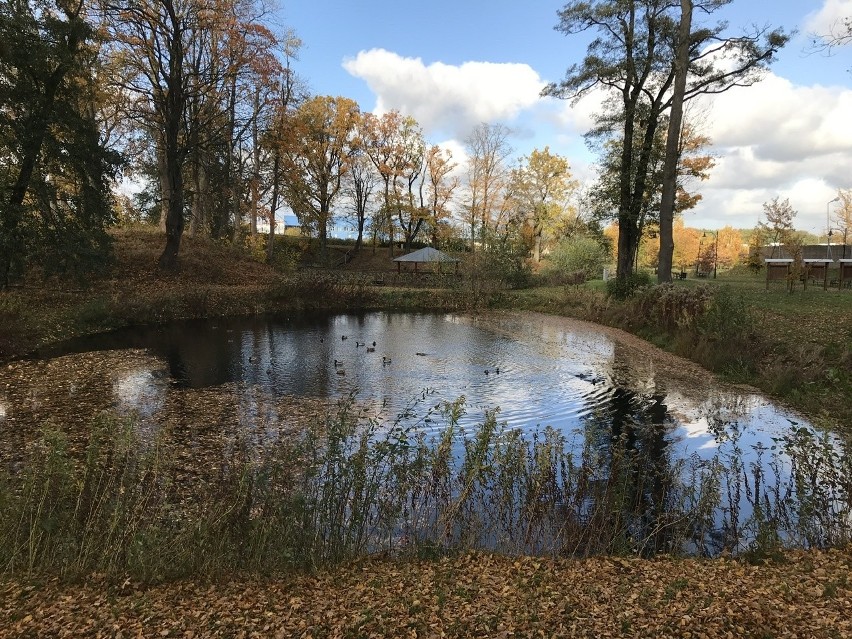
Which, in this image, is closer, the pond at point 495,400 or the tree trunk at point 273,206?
the pond at point 495,400

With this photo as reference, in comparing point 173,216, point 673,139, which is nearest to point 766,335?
point 673,139

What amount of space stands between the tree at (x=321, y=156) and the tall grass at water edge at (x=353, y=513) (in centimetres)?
4030

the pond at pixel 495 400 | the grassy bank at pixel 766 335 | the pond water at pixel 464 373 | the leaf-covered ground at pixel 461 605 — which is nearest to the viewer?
the leaf-covered ground at pixel 461 605

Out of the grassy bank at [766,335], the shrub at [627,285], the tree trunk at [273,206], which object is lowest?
the grassy bank at [766,335]

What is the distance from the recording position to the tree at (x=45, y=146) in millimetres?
15188

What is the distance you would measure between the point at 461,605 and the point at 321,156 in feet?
150

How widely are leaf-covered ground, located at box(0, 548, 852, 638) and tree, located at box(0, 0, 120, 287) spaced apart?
1571 centimetres

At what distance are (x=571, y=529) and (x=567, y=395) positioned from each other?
5948 mm

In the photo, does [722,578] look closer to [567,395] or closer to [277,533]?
[277,533]

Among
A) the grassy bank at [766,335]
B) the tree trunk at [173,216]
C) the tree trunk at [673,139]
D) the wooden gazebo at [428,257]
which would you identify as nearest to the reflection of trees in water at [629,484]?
the grassy bank at [766,335]

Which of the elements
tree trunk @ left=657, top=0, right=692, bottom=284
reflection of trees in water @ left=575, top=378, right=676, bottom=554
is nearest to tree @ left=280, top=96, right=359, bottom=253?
tree trunk @ left=657, top=0, right=692, bottom=284

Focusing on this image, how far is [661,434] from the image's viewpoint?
336 inches

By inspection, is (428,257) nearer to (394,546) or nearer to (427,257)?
(427,257)

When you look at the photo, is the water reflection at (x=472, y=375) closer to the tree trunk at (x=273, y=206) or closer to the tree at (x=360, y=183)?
the tree trunk at (x=273, y=206)
